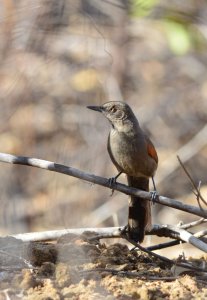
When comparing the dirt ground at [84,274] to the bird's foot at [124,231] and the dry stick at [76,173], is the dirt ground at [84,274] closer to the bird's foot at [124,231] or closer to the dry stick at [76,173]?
the bird's foot at [124,231]

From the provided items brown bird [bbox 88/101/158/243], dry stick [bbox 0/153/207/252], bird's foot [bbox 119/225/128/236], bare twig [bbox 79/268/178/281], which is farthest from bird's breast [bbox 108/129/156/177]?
bare twig [bbox 79/268/178/281]

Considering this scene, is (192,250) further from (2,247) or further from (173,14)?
(2,247)

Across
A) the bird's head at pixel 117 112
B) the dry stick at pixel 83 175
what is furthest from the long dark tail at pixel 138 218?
the bird's head at pixel 117 112

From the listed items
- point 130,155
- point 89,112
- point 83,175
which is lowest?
point 89,112

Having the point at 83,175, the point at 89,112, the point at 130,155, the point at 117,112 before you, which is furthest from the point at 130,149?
the point at 89,112

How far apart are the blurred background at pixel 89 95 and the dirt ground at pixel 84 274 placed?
1187 millimetres

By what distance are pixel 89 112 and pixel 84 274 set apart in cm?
439

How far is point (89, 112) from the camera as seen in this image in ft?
28.2

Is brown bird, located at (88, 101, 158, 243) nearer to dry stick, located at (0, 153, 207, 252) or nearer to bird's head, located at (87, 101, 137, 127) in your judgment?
bird's head, located at (87, 101, 137, 127)

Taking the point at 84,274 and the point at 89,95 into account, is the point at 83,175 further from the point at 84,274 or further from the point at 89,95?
the point at 89,95

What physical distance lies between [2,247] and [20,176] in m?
3.70

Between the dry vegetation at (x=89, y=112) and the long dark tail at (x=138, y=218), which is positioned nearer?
the dry vegetation at (x=89, y=112)

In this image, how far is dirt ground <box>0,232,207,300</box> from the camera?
408 centimetres

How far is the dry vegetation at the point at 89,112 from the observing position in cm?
450
